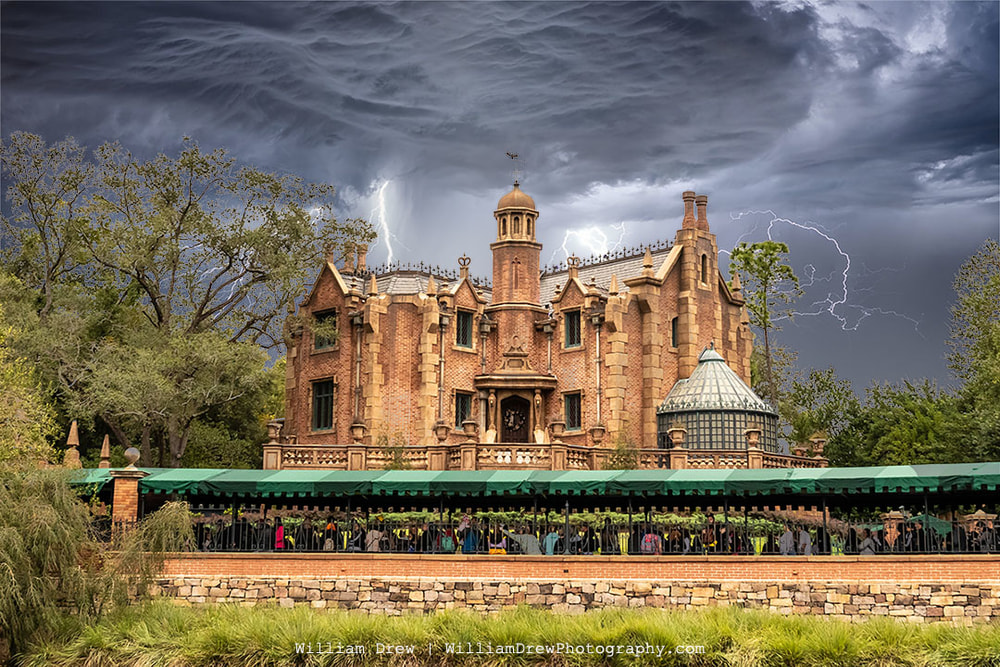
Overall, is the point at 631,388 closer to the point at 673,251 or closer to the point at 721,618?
the point at 673,251

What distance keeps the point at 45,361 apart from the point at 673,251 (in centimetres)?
2624

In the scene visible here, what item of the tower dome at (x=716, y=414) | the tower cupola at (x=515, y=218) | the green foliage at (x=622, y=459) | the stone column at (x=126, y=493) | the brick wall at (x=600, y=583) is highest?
the tower cupola at (x=515, y=218)

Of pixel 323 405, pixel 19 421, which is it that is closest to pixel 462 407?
pixel 323 405

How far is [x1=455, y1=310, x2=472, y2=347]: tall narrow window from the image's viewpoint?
5278 cm

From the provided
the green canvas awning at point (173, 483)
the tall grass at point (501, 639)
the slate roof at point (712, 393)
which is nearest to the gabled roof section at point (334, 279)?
the slate roof at point (712, 393)

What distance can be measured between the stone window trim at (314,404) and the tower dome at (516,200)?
409 inches

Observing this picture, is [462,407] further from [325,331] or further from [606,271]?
[606,271]

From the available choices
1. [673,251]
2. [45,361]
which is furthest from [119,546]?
[673,251]

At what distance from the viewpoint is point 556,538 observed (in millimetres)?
34219

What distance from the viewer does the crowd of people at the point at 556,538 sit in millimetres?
32719

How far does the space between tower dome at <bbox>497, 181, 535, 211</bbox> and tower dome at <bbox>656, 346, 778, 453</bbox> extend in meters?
10.4

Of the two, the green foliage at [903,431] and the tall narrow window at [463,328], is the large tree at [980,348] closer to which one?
the green foliage at [903,431]

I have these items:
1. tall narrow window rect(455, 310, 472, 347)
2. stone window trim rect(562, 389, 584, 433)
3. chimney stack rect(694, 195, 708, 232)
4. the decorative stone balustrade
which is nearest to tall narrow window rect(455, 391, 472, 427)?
tall narrow window rect(455, 310, 472, 347)

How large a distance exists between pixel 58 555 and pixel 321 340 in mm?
24359
